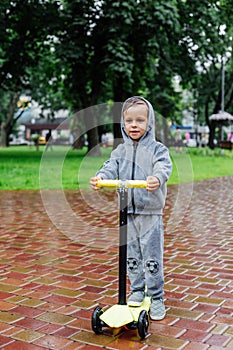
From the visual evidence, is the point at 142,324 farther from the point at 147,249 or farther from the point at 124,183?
the point at 124,183

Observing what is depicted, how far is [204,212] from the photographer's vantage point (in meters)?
8.95

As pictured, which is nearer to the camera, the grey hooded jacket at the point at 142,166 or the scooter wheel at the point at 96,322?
the scooter wheel at the point at 96,322

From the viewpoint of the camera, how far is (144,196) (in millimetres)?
3516

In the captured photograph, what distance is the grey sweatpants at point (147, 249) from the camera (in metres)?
3.59

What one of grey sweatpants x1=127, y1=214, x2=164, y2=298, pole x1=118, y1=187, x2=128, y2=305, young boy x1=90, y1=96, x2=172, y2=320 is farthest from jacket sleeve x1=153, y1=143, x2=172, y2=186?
grey sweatpants x1=127, y1=214, x2=164, y2=298

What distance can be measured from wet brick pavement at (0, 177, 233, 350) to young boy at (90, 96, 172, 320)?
15.3 inches

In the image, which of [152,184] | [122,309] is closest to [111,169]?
[152,184]

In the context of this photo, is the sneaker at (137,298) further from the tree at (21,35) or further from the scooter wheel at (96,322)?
the tree at (21,35)

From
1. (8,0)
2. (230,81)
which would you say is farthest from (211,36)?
(230,81)

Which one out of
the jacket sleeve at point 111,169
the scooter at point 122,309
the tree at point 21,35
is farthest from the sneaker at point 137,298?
the tree at point 21,35

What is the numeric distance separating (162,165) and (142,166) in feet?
0.55

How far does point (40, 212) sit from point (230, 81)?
35.0 metres

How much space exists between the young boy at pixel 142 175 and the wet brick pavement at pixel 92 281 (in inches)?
15.3

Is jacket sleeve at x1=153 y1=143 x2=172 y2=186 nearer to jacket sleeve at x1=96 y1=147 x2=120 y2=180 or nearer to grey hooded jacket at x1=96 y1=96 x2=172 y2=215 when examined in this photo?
grey hooded jacket at x1=96 y1=96 x2=172 y2=215
